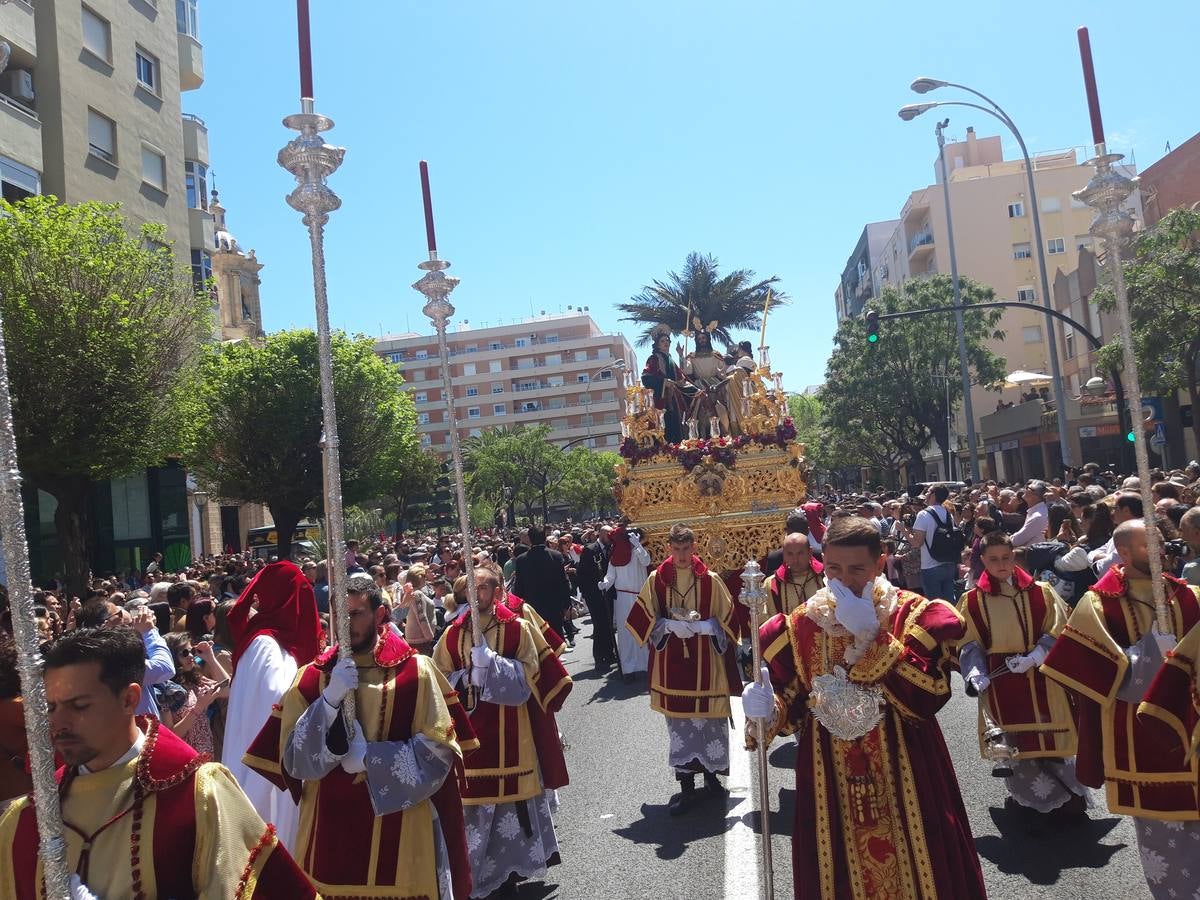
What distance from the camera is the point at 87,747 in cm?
254

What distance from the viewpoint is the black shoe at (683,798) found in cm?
703

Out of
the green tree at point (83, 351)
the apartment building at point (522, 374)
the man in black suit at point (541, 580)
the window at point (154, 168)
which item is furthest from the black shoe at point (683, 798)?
the apartment building at point (522, 374)

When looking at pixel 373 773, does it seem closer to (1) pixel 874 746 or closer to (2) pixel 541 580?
(1) pixel 874 746

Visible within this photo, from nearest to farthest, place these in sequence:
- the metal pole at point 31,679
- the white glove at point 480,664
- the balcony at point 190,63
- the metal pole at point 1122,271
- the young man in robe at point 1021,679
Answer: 1. the metal pole at point 31,679
2. the metal pole at point 1122,271
3. the white glove at point 480,664
4. the young man in robe at point 1021,679
5. the balcony at point 190,63

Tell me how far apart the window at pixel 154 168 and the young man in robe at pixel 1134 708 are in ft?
89.1

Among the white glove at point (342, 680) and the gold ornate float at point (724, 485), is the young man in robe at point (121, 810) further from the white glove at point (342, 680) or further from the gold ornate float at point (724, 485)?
the gold ornate float at point (724, 485)

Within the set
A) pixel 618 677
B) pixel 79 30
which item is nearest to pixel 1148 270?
pixel 618 677

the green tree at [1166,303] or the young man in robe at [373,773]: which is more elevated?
the green tree at [1166,303]

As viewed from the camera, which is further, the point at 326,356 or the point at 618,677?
the point at 618,677

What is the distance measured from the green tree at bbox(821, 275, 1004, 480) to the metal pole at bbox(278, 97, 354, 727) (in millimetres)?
36647

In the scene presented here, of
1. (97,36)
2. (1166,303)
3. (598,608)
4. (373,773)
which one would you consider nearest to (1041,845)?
(373,773)

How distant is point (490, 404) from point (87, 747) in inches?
3539

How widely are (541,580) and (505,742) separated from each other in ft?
23.0

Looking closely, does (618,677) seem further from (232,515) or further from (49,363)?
(232,515)
